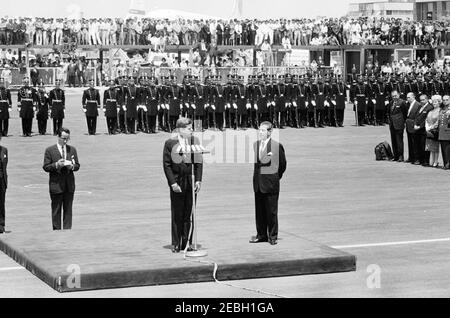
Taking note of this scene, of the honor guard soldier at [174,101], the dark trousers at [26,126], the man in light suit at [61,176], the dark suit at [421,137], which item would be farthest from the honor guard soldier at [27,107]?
the man in light suit at [61,176]

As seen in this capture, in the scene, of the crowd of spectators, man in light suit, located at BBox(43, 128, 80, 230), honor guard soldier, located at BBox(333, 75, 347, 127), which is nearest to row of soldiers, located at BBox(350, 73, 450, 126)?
honor guard soldier, located at BBox(333, 75, 347, 127)

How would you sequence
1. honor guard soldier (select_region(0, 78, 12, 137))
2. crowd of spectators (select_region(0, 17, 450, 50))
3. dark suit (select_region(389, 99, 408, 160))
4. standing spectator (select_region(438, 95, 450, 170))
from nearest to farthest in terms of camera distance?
standing spectator (select_region(438, 95, 450, 170)) → dark suit (select_region(389, 99, 408, 160)) → honor guard soldier (select_region(0, 78, 12, 137)) → crowd of spectators (select_region(0, 17, 450, 50))

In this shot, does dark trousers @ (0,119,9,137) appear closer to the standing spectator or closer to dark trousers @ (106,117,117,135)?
dark trousers @ (106,117,117,135)

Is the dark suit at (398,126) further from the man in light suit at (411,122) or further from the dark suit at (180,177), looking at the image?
the dark suit at (180,177)

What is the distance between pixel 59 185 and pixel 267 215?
3.38 metres

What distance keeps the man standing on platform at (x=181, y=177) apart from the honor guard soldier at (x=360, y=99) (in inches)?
972

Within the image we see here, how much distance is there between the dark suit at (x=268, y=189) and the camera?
53.2ft

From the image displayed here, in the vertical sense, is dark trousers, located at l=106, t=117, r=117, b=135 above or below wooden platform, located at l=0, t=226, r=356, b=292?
above

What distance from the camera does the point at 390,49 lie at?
197 feet

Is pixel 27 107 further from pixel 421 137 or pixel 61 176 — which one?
pixel 61 176

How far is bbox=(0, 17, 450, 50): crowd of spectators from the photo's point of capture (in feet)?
179

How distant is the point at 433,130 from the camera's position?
2752cm
